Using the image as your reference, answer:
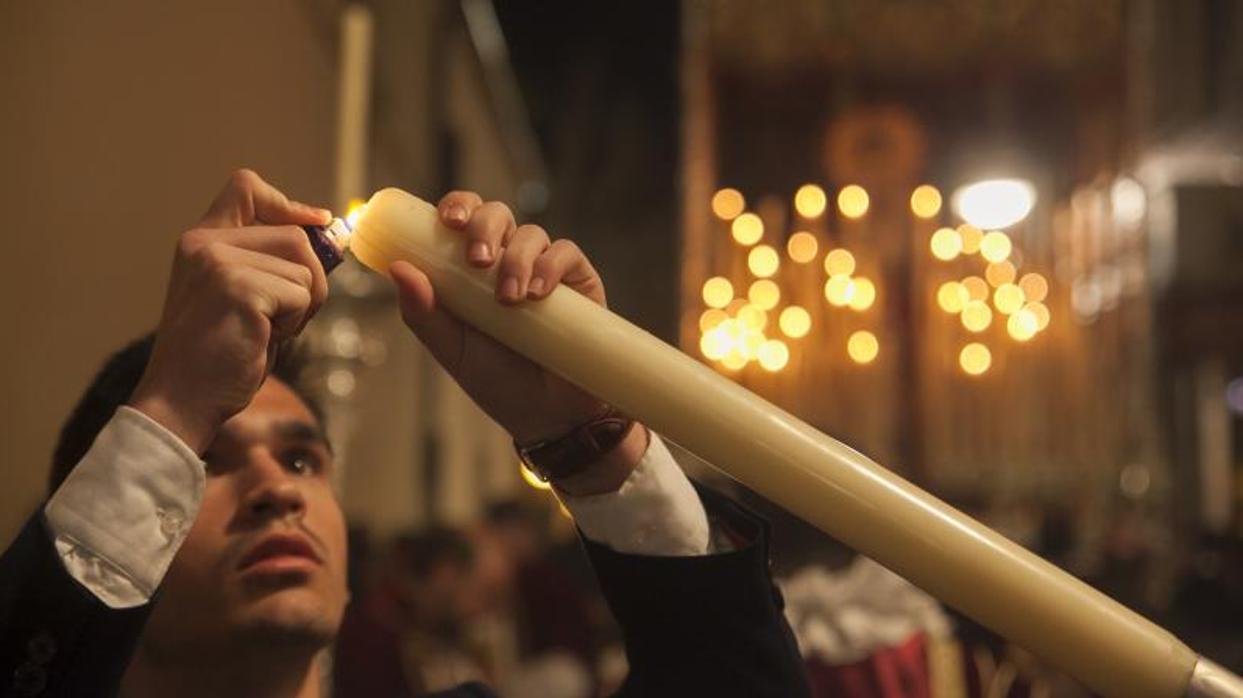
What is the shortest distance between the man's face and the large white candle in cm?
42

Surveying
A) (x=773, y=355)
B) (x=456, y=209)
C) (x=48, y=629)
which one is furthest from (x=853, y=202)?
(x=48, y=629)

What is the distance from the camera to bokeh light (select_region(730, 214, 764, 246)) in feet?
14.8

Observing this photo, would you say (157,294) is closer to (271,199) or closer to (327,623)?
(327,623)

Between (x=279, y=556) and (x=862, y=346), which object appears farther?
(x=862, y=346)

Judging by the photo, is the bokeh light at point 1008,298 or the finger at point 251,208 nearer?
the finger at point 251,208

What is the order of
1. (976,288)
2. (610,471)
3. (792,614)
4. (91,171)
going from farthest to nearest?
(976,288) → (792,614) → (91,171) → (610,471)

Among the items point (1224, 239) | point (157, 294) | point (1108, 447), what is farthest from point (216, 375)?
point (1224, 239)

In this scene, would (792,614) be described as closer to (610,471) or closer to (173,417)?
(610,471)

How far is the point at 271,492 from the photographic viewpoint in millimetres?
1088

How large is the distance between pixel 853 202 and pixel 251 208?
395 centimetres

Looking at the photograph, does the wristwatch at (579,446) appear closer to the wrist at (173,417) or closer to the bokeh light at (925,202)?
the wrist at (173,417)

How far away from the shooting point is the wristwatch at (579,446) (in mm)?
937

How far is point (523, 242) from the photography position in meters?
0.74

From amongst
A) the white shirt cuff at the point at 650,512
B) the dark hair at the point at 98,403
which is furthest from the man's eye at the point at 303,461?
the white shirt cuff at the point at 650,512
